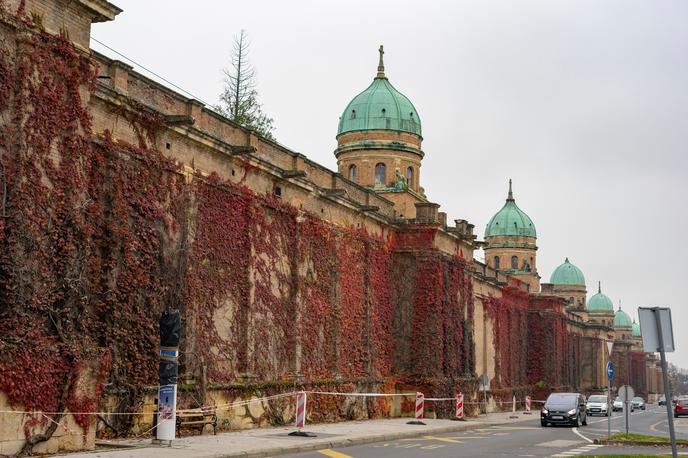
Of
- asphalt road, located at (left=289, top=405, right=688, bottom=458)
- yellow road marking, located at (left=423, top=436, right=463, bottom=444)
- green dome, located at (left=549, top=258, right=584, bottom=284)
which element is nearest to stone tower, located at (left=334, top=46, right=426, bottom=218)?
asphalt road, located at (left=289, top=405, right=688, bottom=458)

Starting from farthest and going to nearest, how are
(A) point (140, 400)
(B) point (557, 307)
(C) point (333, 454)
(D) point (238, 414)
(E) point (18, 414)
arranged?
1. (B) point (557, 307)
2. (D) point (238, 414)
3. (A) point (140, 400)
4. (C) point (333, 454)
5. (E) point (18, 414)

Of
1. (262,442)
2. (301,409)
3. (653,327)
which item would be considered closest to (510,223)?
(301,409)

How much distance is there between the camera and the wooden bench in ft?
78.0

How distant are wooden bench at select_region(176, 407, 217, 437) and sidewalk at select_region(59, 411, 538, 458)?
357 mm

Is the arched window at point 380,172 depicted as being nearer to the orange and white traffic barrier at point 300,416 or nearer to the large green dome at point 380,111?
the large green dome at point 380,111

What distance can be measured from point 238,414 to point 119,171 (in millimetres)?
8422

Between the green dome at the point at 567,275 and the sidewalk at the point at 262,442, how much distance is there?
91.8m

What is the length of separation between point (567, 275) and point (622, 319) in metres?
50.1

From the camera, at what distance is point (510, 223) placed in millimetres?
93438

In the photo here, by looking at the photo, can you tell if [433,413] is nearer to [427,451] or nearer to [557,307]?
[427,451]

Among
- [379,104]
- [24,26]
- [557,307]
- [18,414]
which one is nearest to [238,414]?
[18,414]

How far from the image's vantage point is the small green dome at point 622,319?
166 meters

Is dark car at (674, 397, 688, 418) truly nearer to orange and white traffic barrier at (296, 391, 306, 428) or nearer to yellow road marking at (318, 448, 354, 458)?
orange and white traffic barrier at (296, 391, 306, 428)

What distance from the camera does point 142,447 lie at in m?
19.8
